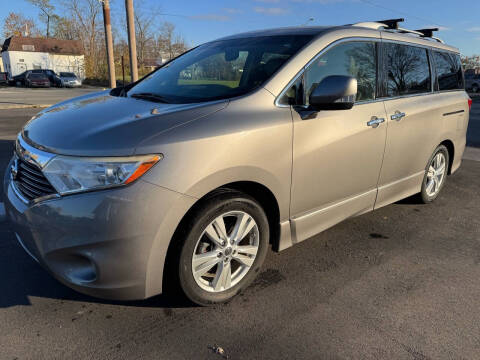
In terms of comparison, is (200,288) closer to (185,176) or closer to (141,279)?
(141,279)

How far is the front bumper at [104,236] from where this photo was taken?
1.96 meters

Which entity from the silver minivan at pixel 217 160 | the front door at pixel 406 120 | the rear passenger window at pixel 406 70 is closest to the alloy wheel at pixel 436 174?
the front door at pixel 406 120

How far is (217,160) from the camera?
220 cm

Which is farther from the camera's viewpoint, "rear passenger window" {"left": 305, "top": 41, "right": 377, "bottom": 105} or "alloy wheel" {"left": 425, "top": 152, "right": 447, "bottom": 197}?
"alloy wheel" {"left": 425, "top": 152, "right": 447, "bottom": 197}

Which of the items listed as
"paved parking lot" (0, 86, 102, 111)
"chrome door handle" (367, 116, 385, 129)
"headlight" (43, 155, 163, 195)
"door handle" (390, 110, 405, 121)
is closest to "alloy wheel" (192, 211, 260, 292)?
"headlight" (43, 155, 163, 195)

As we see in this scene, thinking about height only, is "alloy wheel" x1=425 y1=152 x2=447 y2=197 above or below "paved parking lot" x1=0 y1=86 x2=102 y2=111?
below

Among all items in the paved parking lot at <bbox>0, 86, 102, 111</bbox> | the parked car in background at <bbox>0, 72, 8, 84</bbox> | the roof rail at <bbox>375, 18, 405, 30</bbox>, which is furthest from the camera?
the parked car in background at <bbox>0, 72, 8, 84</bbox>

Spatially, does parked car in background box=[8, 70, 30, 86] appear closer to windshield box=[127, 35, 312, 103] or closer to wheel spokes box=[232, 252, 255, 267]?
windshield box=[127, 35, 312, 103]

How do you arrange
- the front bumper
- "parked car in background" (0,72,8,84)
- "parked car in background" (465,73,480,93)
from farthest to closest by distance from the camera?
"parked car in background" (0,72,8,84) < "parked car in background" (465,73,480,93) < the front bumper

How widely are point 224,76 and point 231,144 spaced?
3.10ft

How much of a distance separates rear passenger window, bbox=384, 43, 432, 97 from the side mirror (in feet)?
3.36

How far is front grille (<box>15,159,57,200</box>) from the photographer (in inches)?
83.6

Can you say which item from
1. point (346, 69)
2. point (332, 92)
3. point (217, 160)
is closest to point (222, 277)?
point (217, 160)

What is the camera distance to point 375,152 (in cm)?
322
